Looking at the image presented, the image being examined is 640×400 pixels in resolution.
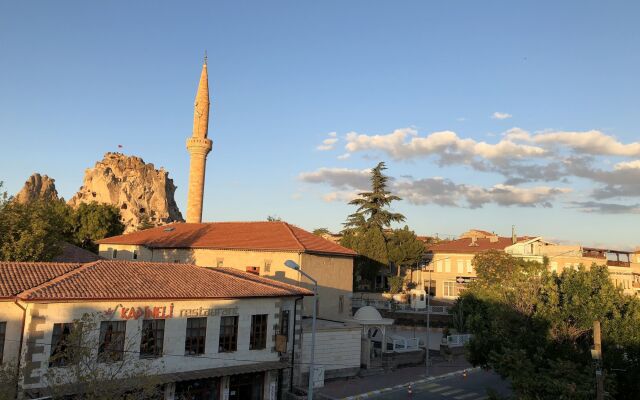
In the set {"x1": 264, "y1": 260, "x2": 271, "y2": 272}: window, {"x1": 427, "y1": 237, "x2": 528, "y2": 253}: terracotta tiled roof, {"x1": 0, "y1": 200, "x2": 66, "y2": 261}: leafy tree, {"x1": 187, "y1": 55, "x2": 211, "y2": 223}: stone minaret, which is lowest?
{"x1": 264, "y1": 260, "x2": 271, "y2": 272}: window

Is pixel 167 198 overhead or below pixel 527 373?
overhead

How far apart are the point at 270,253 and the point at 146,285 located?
650 inches

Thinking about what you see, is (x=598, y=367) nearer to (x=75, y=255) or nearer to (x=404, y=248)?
(x=75, y=255)

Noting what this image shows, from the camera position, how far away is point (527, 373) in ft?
47.1

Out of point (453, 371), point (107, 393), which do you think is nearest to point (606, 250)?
point (453, 371)

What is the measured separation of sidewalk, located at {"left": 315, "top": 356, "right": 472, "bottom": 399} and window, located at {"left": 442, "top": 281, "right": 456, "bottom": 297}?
92.4 ft

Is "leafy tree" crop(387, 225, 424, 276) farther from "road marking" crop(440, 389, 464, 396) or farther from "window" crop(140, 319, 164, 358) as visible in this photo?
"window" crop(140, 319, 164, 358)

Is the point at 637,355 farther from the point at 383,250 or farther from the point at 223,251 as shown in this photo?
the point at 383,250

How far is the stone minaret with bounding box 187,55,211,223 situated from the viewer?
5784 cm

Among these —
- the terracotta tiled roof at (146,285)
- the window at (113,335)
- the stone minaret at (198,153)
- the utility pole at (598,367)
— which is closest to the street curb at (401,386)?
the terracotta tiled roof at (146,285)

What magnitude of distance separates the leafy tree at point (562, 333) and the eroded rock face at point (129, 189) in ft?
311

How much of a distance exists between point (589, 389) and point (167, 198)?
A: 354ft

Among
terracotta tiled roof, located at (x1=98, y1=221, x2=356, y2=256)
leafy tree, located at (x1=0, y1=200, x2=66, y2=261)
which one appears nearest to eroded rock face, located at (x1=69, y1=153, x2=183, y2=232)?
terracotta tiled roof, located at (x1=98, y1=221, x2=356, y2=256)

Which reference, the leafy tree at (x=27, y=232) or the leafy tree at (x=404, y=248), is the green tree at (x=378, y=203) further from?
the leafy tree at (x=27, y=232)
